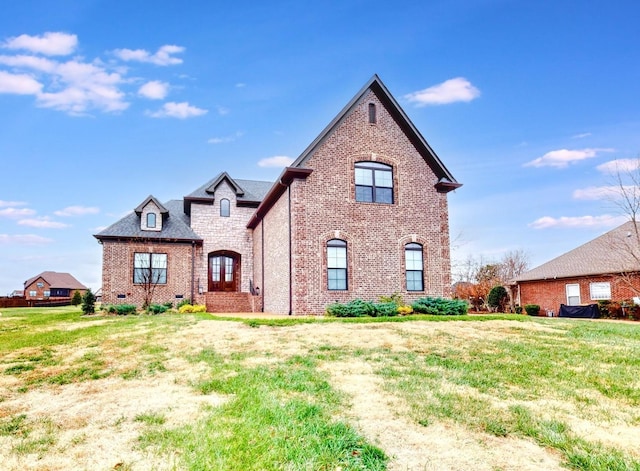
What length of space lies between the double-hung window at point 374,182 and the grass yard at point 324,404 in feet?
24.7

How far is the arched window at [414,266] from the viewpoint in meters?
16.5

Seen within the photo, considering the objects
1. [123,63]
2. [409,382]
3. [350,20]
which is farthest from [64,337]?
[350,20]

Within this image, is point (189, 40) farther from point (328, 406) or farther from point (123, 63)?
point (328, 406)

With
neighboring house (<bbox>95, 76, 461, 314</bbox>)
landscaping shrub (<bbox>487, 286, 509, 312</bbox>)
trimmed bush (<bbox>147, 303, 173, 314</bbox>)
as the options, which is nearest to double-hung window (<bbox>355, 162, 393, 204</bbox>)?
neighboring house (<bbox>95, 76, 461, 314</bbox>)

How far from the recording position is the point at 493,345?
9148 millimetres

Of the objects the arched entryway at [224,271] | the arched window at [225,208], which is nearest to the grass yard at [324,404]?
the arched entryway at [224,271]

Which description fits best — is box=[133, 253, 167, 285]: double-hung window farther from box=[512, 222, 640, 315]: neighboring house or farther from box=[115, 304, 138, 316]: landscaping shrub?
box=[512, 222, 640, 315]: neighboring house

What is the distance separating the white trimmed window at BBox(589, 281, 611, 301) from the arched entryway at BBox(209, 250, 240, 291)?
1919 cm

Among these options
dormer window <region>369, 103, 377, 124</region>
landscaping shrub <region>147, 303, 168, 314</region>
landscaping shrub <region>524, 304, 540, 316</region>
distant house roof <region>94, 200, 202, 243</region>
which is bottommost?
landscaping shrub <region>524, 304, 540, 316</region>

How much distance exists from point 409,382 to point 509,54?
522 inches

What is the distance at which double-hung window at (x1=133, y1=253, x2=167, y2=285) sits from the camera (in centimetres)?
2216

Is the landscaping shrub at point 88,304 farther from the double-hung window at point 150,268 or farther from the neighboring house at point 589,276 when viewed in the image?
the neighboring house at point 589,276

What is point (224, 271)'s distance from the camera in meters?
24.2

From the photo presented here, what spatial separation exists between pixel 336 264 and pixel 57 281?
240 ft
